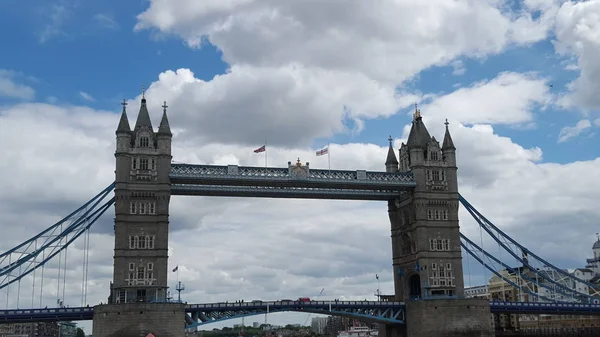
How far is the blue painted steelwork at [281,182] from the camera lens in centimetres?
9619

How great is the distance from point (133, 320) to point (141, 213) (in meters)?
14.5

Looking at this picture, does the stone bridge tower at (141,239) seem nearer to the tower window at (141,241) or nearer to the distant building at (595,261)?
the tower window at (141,241)

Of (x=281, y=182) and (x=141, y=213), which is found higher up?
(x=281, y=182)

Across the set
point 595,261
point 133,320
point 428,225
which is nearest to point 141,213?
point 133,320

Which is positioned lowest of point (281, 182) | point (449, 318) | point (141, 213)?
point (449, 318)

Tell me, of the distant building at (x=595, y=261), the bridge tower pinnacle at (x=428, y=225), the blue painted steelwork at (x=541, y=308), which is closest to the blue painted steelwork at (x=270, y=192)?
the bridge tower pinnacle at (x=428, y=225)

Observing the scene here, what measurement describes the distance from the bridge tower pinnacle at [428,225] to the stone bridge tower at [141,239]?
37.3 metres

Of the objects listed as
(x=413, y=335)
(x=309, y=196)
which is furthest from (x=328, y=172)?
(x=413, y=335)

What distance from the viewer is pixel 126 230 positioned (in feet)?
298

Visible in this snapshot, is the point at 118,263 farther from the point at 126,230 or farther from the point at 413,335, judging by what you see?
the point at 413,335

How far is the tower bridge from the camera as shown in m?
89.1

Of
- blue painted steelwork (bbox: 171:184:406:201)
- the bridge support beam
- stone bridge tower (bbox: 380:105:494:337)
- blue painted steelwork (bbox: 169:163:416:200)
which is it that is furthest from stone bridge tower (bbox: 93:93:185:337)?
stone bridge tower (bbox: 380:105:494:337)

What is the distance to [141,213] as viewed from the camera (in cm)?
9194

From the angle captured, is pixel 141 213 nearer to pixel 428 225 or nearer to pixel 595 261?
pixel 428 225
